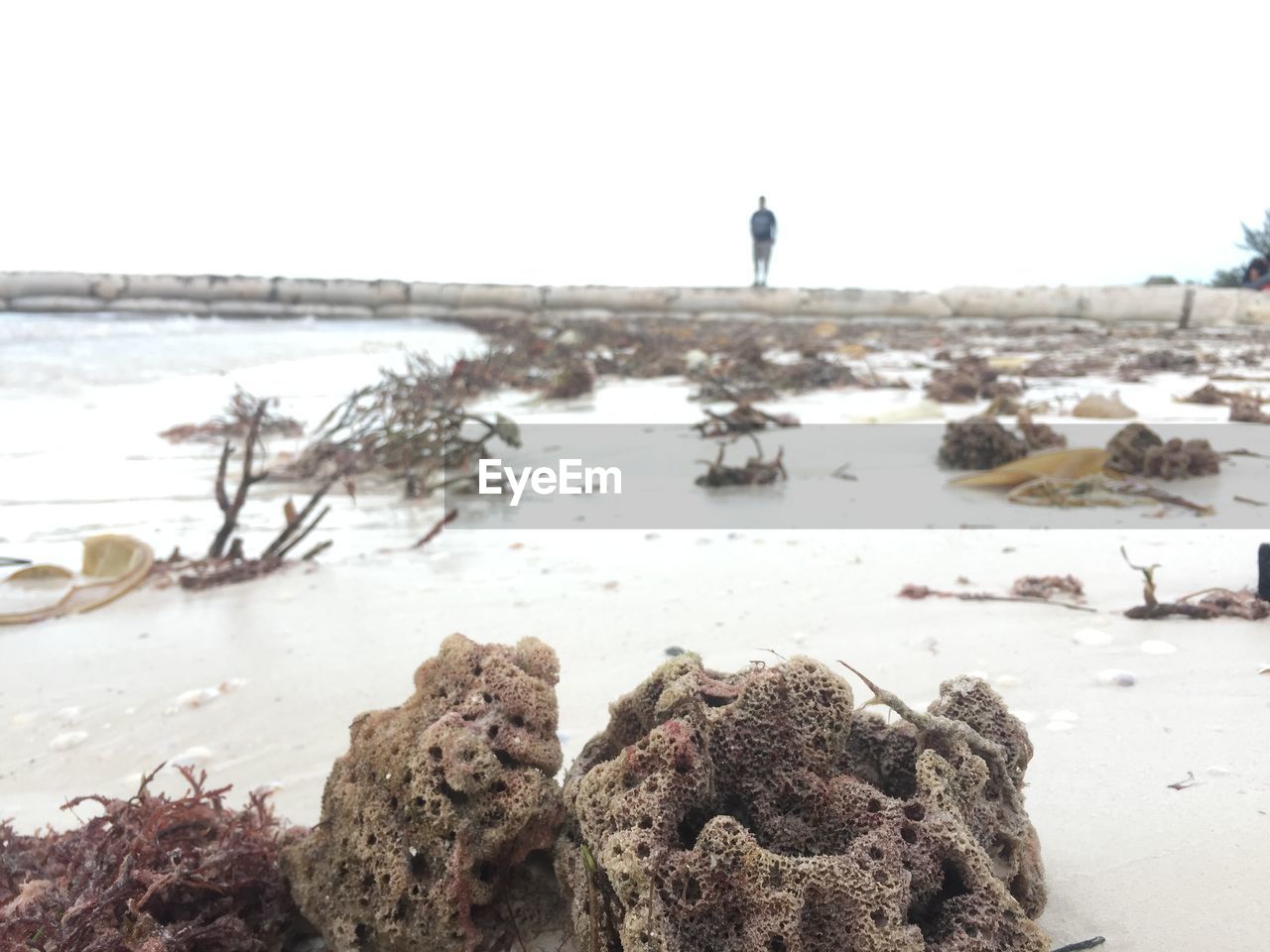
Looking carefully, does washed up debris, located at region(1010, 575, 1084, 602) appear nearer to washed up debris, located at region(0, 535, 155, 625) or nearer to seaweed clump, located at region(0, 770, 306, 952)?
seaweed clump, located at region(0, 770, 306, 952)

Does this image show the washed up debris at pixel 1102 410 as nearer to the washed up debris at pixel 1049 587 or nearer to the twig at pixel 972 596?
the washed up debris at pixel 1049 587

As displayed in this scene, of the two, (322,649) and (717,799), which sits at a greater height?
(717,799)

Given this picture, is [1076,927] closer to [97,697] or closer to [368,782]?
[368,782]

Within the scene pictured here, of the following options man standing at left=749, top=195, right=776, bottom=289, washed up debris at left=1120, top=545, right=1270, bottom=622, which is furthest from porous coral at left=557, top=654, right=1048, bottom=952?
man standing at left=749, top=195, right=776, bottom=289

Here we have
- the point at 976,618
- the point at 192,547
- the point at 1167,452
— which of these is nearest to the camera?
the point at 976,618

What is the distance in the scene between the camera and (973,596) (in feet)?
8.17

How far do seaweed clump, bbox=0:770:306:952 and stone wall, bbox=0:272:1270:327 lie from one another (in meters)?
17.6

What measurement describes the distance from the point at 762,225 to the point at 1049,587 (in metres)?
20.5

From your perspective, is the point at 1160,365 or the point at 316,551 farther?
the point at 1160,365

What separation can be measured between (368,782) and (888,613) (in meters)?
1.54

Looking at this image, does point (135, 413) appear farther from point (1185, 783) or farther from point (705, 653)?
point (1185, 783)

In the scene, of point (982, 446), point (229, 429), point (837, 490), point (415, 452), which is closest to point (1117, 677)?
point (837, 490)

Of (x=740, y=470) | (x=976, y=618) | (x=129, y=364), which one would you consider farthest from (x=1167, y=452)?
(x=129, y=364)

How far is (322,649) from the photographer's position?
2361 millimetres
